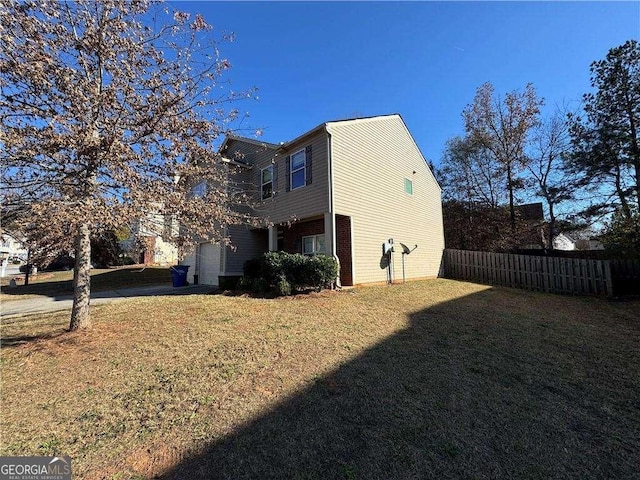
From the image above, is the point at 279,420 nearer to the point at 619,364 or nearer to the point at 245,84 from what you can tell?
the point at 619,364

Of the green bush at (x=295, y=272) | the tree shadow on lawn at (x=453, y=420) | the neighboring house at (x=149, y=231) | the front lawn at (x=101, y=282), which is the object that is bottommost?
the tree shadow on lawn at (x=453, y=420)

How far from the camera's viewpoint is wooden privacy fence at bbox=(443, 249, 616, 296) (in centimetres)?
1085

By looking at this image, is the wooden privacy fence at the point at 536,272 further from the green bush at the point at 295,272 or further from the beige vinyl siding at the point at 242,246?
the beige vinyl siding at the point at 242,246

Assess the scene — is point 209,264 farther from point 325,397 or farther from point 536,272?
point 536,272

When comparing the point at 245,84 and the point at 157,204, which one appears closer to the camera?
the point at 157,204

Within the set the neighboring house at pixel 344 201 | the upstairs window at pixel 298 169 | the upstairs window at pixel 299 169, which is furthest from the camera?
the upstairs window at pixel 298 169

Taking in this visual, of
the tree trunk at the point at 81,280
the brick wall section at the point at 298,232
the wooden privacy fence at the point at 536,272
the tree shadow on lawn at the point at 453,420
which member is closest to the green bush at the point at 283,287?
the brick wall section at the point at 298,232

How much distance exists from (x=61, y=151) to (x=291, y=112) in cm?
810

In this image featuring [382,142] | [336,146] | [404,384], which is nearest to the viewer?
[404,384]

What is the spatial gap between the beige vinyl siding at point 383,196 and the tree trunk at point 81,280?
282 inches

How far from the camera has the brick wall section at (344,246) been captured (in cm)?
1112

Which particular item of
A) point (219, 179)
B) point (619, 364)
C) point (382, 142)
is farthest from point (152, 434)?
point (382, 142)

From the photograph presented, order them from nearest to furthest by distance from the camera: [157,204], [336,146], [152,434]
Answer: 1. [152,434]
2. [157,204]
3. [336,146]

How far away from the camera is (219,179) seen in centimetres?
668
